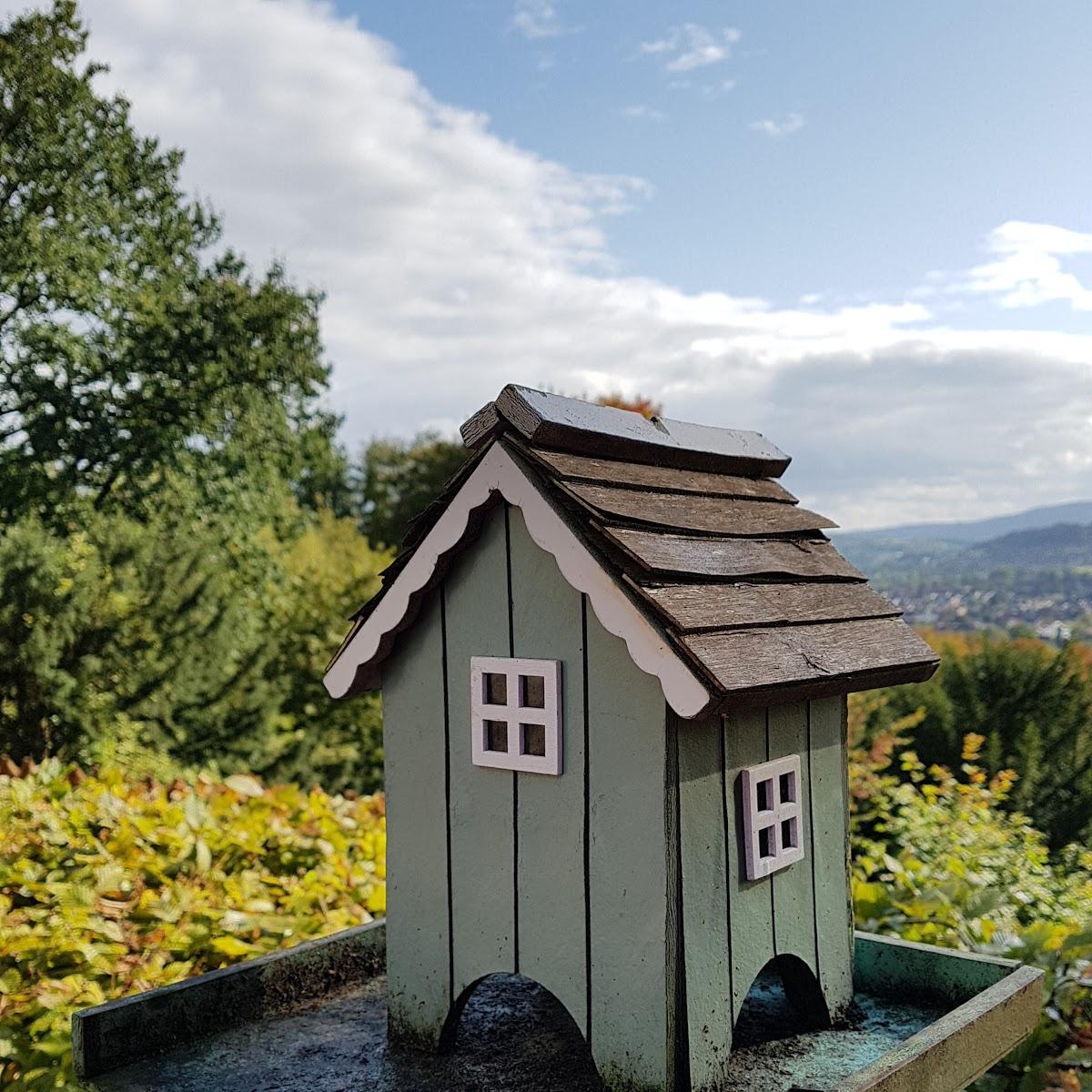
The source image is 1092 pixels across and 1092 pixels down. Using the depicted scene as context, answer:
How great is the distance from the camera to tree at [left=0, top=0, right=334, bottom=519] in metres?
13.3

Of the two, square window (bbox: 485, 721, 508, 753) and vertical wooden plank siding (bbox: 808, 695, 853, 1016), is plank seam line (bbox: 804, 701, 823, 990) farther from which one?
square window (bbox: 485, 721, 508, 753)

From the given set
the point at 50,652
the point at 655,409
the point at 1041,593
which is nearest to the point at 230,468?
the point at 50,652

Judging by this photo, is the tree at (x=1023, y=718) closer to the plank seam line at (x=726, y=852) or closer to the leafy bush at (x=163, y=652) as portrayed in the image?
the leafy bush at (x=163, y=652)

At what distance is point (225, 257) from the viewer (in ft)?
51.6

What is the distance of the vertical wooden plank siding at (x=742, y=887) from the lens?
7.63ft

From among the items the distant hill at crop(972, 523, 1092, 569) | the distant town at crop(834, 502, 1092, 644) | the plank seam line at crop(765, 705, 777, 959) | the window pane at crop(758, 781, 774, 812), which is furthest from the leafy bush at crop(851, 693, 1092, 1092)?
the distant hill at crop(972, 523, 1092, 569)

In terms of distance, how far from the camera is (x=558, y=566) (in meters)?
2.29

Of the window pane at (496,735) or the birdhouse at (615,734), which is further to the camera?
the window pane at (496,735)

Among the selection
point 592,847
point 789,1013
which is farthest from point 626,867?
point 789,1013

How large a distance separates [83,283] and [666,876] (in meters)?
13.3

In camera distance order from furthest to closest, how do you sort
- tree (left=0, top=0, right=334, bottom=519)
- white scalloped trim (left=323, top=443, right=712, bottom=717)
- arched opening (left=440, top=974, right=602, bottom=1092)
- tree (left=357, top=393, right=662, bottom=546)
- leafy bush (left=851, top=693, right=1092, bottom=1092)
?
tree (left=357, top=393, right=662, bottom=546) → tree (left=0, top=0, right=334, bottom=519) → leafy bush (left=851, top=693, right=1092, bottom=1092) → arched opening (left=440, top=974, right=602, bottom=1092) → white scalloped trim (left=323, top=443, right=712, bottom=717)

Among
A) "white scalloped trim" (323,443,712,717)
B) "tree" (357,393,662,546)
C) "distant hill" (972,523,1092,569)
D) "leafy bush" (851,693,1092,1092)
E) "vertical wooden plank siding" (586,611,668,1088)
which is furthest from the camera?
"tree" (357,393,662,546)

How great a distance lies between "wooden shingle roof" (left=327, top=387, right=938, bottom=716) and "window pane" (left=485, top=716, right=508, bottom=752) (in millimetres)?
338

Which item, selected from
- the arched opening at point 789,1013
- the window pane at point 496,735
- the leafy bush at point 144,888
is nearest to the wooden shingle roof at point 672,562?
the window pane at point 496,735
